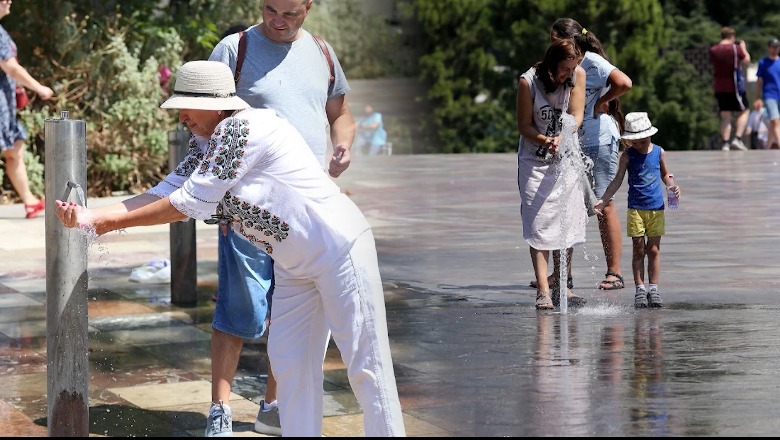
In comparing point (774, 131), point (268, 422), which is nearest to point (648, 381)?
point (268, 422)

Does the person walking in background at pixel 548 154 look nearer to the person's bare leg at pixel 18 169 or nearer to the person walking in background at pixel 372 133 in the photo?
the person's bare leg at pixel 18 169

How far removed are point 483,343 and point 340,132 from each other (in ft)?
5.45

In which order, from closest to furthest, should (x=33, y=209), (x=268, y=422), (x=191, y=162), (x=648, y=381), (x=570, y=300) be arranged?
(x=191, y=162)
(x=268, y=422)
(x=648, y=381)
(x=570, y=300)
(x=33, y=209)

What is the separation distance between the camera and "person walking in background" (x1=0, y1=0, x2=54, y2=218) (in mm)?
11602

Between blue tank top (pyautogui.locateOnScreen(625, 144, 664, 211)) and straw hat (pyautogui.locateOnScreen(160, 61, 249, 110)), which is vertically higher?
straw hat (pyautogui.locateOnScreen(160, 61, 249, 110))

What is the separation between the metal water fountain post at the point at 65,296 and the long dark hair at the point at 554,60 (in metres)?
3.58

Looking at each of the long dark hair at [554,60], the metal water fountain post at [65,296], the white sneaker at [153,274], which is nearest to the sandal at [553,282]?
the long dark hair at [554,60]

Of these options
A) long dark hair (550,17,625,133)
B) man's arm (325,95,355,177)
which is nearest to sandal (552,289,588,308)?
long dark hair (550,17,625,133)

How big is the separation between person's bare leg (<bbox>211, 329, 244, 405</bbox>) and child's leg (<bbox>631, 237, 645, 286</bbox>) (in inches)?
135

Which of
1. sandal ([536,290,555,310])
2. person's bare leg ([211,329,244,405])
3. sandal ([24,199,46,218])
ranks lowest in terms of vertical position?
sandal ([24,199,46,218])

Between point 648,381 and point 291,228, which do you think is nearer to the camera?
point 291,228

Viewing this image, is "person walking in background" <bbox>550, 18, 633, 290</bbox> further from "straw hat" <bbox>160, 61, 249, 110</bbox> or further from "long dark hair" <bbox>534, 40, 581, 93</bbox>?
"straw hat" <bbox>160, 61, 249, 110</bbox>

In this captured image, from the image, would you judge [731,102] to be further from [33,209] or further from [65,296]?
[65,296]

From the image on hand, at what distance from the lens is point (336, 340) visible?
4.85 m
